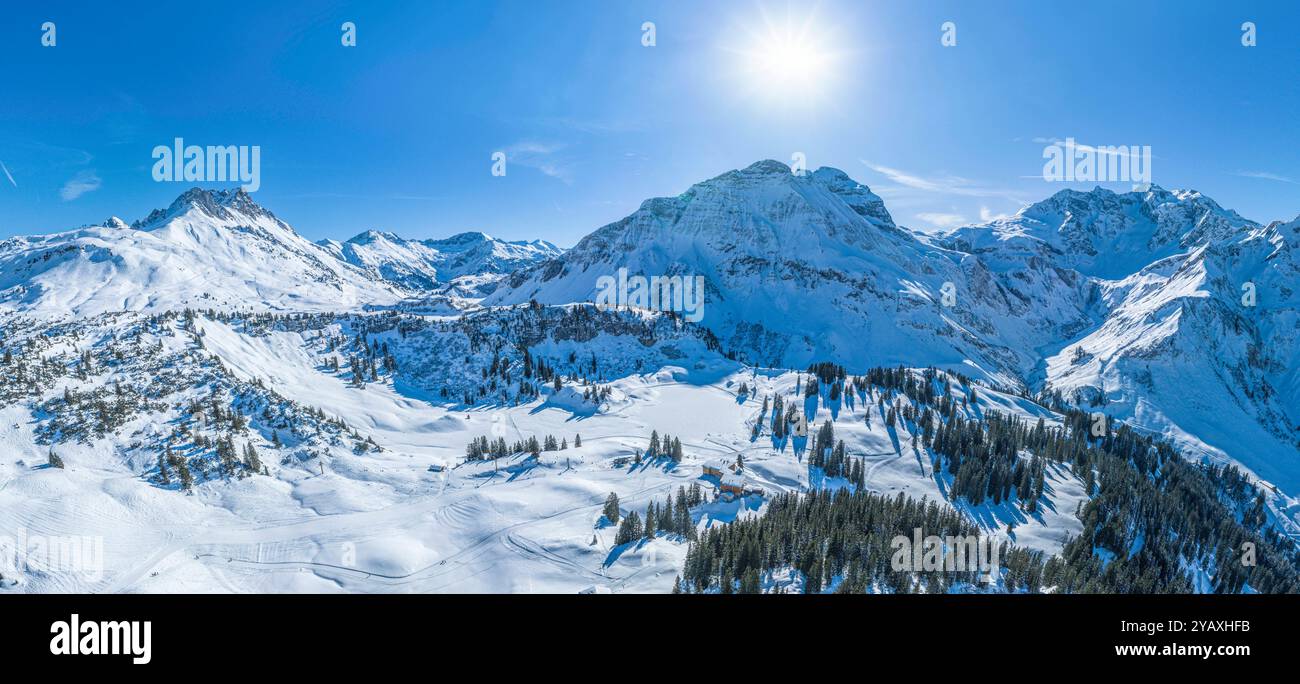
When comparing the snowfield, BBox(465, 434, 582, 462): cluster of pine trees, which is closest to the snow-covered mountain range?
the snowfield

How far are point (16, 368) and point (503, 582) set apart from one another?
98.9m

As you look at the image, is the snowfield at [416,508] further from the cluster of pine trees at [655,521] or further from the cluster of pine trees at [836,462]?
the cluster of pine trees at [836,462]

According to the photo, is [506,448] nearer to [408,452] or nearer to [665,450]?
[408,452]

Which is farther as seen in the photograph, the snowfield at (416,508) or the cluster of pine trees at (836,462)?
the cluster of pine trees at (836,462)

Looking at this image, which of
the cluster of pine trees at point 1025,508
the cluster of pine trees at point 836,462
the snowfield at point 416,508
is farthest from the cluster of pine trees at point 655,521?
the cluster of pine trees at point 836,462

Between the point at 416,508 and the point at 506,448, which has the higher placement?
the point at 506,448

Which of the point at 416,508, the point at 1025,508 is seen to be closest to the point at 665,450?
the point at 416,508

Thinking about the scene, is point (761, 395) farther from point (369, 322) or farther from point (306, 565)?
point (369, 322)

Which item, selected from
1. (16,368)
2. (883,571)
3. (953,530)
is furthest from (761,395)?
(16,368)

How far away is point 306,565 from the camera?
1873 inches

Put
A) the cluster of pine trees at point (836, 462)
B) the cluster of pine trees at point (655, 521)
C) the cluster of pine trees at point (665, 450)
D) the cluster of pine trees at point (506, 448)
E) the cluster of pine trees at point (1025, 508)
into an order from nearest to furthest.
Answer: the cluster of pine trees at point (1025, 508) → the cluster of pine trees at point (655, 521) → the cluster of pine trees at point (836, 462) → the cluster of pine trees at point (665, 450) → the cluster of pine trees at point (506, 448)
